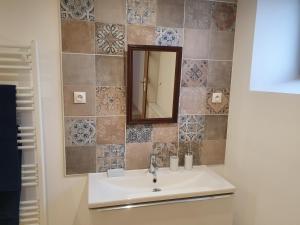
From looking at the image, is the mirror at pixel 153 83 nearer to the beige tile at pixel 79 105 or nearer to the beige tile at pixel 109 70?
the beige tile at pixel 109 70

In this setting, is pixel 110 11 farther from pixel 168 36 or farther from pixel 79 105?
pixel 79 105

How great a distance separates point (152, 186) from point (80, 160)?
56cm

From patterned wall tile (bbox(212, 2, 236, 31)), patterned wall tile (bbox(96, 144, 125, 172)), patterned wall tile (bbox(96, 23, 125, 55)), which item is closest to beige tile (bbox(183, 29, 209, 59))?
patterned wall tile (bbox(212, 2, 236, 31))

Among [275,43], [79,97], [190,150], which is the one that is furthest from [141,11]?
[190,150]

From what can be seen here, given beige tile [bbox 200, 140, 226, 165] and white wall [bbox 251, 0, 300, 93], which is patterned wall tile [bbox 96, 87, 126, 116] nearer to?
beige tile [bbox 200, 140, 226, 165]

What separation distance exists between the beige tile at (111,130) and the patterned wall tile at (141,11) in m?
0.69

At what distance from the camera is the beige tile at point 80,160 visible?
5.36ft

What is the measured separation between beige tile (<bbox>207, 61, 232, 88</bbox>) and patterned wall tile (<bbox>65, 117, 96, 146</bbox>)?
3.13 feet

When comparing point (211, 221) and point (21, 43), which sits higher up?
point (21, 43)

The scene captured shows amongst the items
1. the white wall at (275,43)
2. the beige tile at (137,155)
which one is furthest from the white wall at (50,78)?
the white wall at (275,43)

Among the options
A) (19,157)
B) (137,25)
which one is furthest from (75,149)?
(137,25)

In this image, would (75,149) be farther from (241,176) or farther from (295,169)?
(295,169)

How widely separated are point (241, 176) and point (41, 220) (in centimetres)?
148

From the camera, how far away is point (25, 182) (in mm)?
1543
